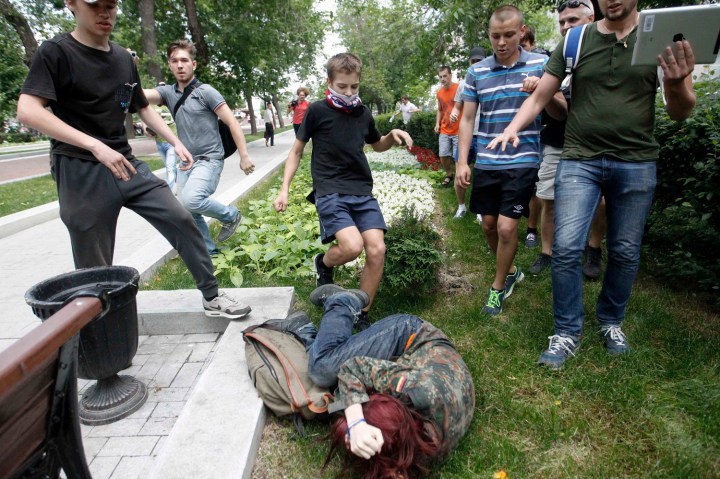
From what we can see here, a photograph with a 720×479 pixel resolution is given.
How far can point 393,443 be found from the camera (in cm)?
196

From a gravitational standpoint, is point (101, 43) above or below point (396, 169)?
above

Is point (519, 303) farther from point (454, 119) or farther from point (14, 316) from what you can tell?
point (14, 316)

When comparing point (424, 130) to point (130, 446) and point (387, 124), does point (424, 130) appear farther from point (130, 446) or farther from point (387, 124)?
point (130, 446)

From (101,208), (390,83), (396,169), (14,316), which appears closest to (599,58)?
(101,208)

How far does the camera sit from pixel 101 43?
2779 mm

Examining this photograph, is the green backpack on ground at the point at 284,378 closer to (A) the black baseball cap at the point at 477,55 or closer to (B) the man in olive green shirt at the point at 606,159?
(B) the man in olive green shirt at the point at 606,159

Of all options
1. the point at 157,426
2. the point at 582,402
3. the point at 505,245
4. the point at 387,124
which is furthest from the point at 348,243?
the point at 387,124

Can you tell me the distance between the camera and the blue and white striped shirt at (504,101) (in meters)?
3.35

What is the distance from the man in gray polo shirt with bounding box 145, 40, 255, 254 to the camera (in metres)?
4.53

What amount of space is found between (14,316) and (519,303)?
4.02m

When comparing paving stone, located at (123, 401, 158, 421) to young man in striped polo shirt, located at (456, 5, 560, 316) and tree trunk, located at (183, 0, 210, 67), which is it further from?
tree trunk, located at (183, 0, 210, 67)

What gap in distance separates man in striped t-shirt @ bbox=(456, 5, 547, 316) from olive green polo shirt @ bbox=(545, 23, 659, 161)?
0.52 metres

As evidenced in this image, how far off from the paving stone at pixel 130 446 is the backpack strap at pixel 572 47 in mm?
3076

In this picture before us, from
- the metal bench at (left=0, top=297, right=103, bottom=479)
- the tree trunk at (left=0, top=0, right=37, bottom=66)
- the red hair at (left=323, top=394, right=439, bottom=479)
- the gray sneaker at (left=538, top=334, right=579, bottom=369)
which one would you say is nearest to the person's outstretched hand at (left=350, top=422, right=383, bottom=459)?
the red hair at (left=323, top=394, right=439, bottom=479)
